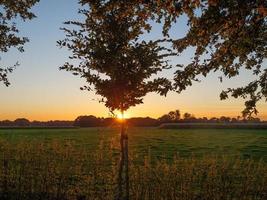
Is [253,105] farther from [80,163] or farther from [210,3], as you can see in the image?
[80,163]

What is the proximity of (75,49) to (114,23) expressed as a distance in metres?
1.68

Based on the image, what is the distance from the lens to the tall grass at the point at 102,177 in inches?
599

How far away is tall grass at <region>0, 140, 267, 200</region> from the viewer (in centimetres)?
1521

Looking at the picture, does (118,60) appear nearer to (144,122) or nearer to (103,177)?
(103,177)

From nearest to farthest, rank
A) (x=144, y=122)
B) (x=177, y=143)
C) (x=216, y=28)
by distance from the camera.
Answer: (x=216, y=28) → (x=177, y=143) → (x=144, y=122)

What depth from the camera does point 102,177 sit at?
54.7 ft

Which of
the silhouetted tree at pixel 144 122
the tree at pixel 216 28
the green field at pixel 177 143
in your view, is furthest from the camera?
the silhouetted tree at pixel 144 122

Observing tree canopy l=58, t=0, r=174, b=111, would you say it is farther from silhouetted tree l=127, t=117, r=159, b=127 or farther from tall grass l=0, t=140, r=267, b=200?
silhouetted tree l=127, t=117, r=159, b=127

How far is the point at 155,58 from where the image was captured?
16.2 metres

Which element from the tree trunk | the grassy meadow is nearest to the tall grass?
the grassy meadow

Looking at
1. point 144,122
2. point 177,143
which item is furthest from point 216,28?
point 144,122

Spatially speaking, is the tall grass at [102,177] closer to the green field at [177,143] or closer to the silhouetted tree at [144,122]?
the green field at [177,143]

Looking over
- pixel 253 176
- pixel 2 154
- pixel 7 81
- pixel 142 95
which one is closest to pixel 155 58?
pixel 142 95

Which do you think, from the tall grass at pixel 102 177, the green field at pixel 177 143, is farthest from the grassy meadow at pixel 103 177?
the green field at pixel 177 143
